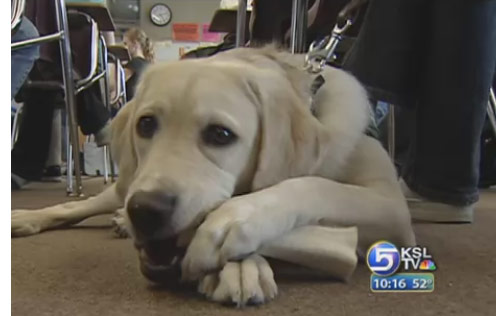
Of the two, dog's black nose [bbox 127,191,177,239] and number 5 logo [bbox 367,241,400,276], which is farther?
number 5 logo [bbox 367,241,400,276]

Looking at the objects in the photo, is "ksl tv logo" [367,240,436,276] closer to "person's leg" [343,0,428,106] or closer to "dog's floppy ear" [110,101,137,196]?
"dog's floppy ear" [110,101,137,196]

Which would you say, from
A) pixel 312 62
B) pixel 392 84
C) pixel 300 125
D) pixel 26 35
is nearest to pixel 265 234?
pixel 300 125

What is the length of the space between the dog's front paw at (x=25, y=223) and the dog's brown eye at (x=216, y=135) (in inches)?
26.4

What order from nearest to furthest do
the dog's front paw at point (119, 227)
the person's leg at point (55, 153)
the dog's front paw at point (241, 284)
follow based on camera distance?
the dog's front paw at point (241, 284) → the dog's front paw at point (119, 227) → the person's leg at point (55, 153)

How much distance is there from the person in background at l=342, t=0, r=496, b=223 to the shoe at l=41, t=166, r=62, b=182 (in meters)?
2.22

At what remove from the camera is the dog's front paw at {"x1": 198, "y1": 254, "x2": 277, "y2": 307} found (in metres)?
0.71

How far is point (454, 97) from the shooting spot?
1.41 metres

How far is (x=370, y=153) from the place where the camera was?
3.49ft

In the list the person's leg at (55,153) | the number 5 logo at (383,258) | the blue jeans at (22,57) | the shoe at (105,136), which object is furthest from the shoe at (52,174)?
the number 5 logo at (383,258)

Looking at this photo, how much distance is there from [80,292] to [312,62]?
560 mm

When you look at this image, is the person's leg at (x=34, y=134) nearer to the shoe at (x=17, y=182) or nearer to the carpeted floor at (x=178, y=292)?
the shoe at (x=17, y=182)

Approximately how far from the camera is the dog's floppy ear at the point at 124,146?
983 mm

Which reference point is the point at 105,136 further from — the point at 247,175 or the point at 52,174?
the point at 52,174

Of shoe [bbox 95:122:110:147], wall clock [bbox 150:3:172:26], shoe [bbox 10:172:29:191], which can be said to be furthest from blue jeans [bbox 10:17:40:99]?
wall clock [bbox 150:3:172:26]
